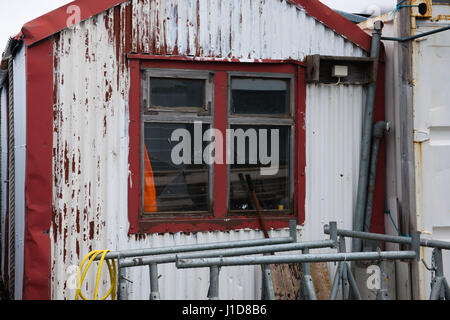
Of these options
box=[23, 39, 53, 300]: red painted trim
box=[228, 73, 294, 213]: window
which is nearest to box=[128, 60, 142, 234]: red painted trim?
box=[23, 39, 53, 300]: red painted trim

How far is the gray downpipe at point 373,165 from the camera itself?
659 centimetres

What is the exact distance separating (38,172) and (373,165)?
336 centimetres

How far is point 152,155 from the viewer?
618 centimetres

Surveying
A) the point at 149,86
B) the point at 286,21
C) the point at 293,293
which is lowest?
the point at 293,293

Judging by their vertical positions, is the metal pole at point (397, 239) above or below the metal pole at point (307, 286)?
above

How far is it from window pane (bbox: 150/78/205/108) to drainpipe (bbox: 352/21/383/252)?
1.74 metres

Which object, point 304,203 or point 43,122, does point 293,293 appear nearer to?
point 304,203

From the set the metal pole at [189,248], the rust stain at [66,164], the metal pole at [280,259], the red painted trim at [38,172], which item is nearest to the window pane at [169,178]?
the rust stain at [66,164]

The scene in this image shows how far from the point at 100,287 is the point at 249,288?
146cm

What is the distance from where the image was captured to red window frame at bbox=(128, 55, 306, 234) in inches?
238

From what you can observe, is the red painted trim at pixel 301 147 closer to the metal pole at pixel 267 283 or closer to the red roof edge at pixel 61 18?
the metal pole at pixel 267 283

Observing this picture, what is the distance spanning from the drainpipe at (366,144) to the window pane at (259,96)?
858 millimetres

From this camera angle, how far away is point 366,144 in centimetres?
661

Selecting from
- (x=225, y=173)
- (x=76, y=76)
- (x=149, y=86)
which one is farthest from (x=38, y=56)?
(x=225, y=173)
